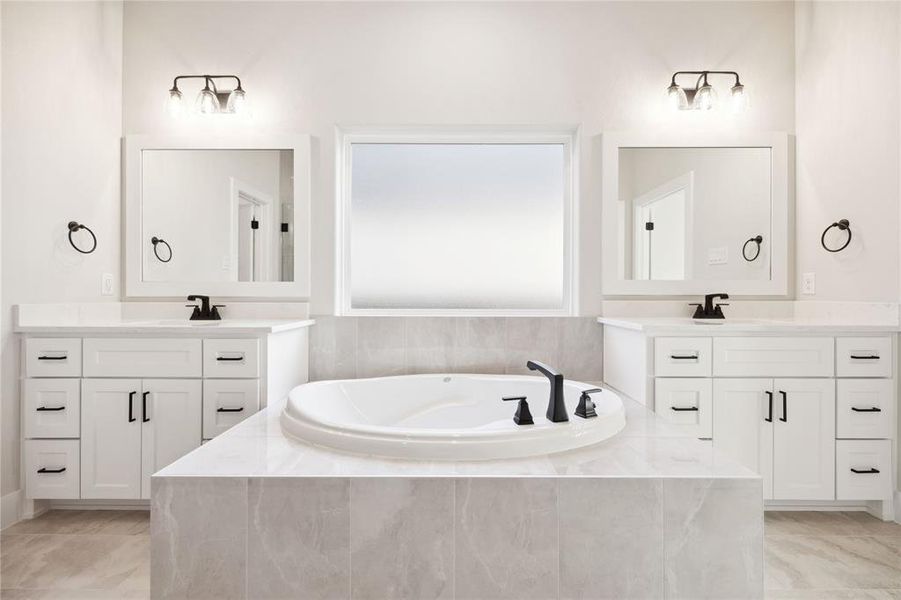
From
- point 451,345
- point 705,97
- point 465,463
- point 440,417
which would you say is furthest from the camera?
point 451,345

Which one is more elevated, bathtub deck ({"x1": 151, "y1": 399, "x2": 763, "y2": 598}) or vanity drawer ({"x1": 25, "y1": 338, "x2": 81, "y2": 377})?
vanity drawer ({"x1": 25, "y1": 338, "x2": 81, "y2": 377})

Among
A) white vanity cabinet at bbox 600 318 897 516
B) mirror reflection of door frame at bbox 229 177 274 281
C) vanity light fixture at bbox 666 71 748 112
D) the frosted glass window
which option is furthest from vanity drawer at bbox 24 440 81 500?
vanity light fixture at bbox 666 71 748 112

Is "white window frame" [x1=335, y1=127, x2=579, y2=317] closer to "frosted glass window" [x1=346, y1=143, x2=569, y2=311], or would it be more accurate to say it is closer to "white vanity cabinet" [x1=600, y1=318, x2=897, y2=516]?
"frosted glass window" [x1=346, y1=143, x2=569, y2=311]

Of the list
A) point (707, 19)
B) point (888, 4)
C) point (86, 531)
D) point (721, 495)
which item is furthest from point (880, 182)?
point (86, 531)

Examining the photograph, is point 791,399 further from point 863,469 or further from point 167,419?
point 167,419

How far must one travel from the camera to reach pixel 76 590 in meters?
1.59

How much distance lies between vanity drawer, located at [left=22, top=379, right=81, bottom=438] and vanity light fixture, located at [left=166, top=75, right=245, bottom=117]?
139cm

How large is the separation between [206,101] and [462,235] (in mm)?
1450

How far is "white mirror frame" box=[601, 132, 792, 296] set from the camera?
2.58m

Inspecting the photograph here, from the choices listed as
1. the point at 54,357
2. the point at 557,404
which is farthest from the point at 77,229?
the point at 557,404

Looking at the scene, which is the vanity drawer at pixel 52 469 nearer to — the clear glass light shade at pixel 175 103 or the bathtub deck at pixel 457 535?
the bathtub deck at pixel 457 535

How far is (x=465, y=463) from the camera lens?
1288 mm

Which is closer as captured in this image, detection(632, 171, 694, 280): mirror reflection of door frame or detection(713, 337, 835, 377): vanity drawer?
detection(713, 337, 835, 377): vanity drawer

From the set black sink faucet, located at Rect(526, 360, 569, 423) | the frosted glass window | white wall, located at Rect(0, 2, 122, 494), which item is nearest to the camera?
black sink faucet, located at Rect(526, 360, 569, 423)
